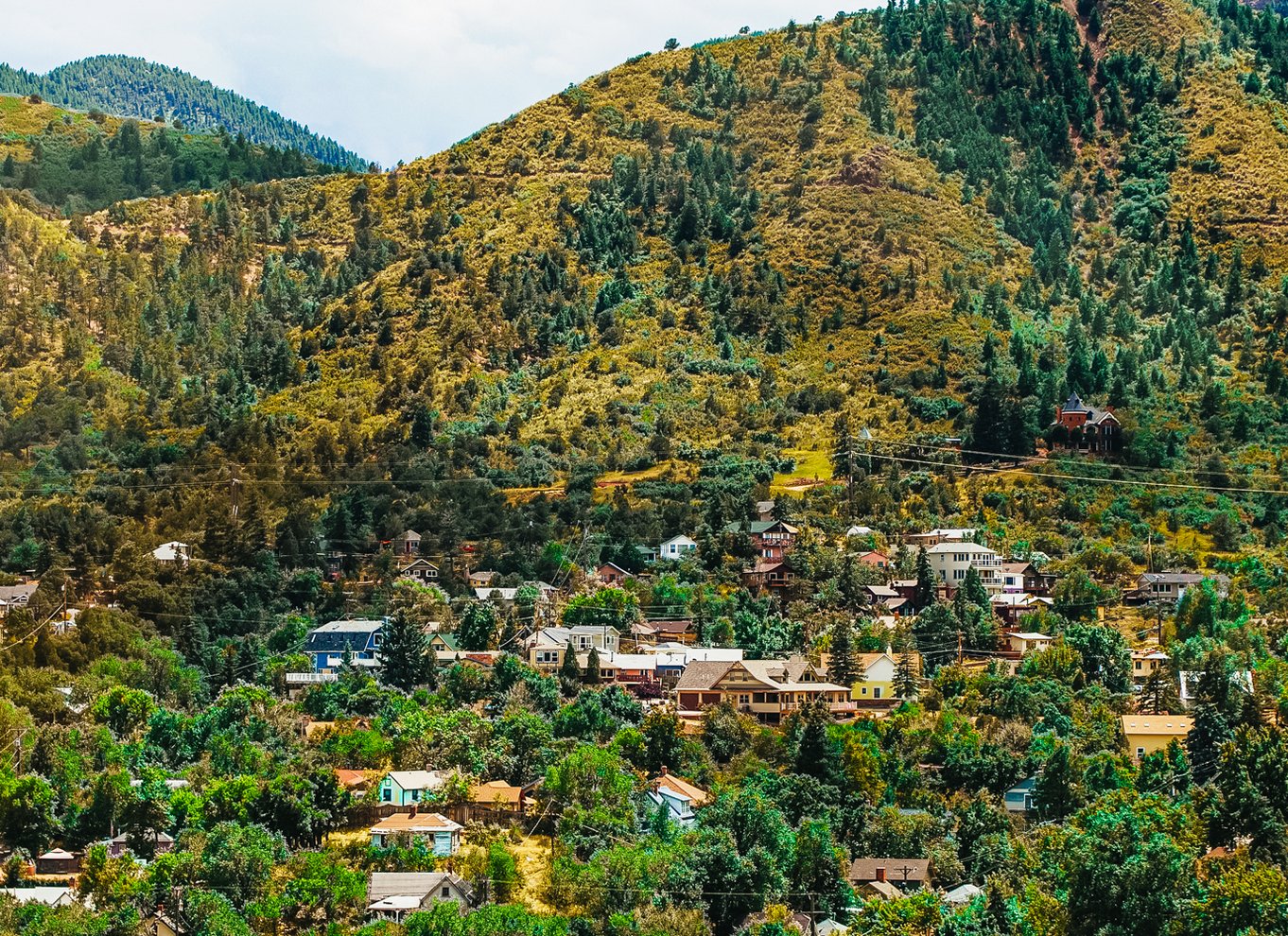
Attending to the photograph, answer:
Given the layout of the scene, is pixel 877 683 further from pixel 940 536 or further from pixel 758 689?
pixel 940 536

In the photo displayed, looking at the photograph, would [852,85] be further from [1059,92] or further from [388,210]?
[388,210]

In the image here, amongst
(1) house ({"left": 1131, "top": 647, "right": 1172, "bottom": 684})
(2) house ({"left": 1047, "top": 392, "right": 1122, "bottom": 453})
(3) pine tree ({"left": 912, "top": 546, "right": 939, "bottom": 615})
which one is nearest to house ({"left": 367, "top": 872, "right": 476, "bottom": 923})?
(1) house ({"left": 1131, "top": 647, "right": 1172, "bottom": 684})

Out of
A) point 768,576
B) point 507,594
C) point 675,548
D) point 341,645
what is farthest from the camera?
point 675,548

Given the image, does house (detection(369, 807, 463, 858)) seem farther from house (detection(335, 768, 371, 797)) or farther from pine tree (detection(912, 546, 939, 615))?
pine tree (detection(912, 546, 939, 615))

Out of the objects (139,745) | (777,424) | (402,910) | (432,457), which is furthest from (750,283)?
(402,910)

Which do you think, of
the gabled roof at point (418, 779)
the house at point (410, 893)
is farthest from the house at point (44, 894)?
the gabled roof at point (418, 779)

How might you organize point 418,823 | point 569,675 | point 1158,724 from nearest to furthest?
1. point 418,823
2. point 1158,724
3. point 569,675

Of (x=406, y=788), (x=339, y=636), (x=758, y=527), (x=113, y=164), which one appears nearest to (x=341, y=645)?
(x=339, y=636)
